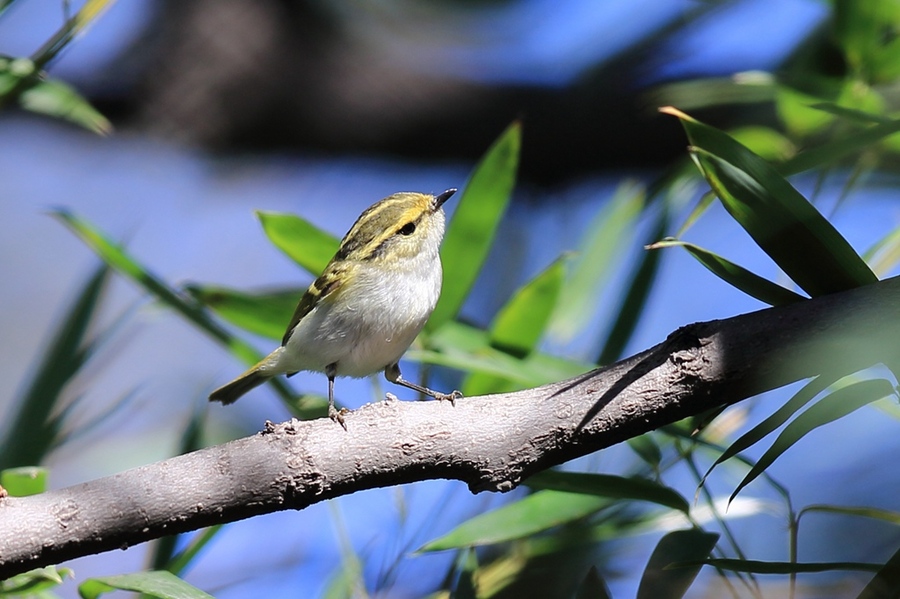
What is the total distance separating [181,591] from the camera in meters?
1.02

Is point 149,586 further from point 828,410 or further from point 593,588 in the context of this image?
point 828,410

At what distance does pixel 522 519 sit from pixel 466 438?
0.49 metres

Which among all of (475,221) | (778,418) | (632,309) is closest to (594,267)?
(632,309)

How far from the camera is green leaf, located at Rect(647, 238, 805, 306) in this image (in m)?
1.02

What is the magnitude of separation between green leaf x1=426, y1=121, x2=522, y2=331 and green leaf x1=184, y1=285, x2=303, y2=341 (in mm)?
309

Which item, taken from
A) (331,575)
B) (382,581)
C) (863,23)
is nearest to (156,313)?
(331,575)

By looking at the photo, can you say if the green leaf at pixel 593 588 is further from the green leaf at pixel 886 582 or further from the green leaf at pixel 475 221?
the green leaf at pixel 475 221

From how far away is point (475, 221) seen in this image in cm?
171

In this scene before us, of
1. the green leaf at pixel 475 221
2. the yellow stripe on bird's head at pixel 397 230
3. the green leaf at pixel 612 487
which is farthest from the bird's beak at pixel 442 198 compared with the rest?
the green leaf at pixel 612 487

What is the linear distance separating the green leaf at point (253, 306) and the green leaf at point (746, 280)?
2.94ft

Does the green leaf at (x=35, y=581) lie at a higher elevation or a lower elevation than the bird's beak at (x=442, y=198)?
lower

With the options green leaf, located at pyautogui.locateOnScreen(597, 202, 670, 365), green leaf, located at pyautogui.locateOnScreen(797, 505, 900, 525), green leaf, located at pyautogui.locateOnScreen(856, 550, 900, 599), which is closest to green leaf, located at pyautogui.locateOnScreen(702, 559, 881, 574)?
green leaf, located at pyautogui.locateOnScreen(856, 550, 900, 599)

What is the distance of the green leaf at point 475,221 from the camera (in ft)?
5.47

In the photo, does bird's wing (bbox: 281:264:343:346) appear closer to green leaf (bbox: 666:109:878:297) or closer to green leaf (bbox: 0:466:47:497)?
green leaf (bbox: 0:466:47:497)
